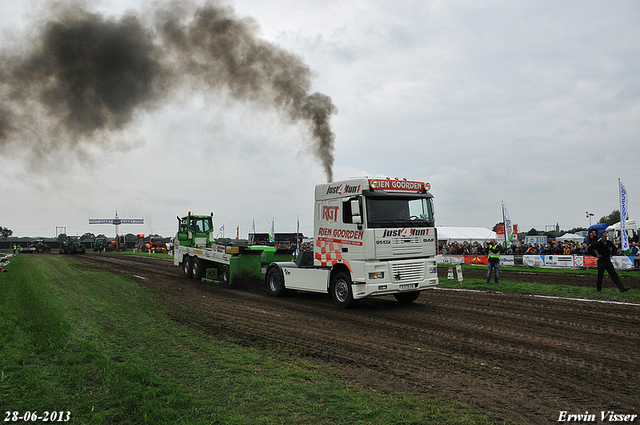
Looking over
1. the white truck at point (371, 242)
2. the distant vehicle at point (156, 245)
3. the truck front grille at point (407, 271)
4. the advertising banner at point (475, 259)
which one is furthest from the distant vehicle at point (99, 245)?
the truck front grille at point (407, 271)

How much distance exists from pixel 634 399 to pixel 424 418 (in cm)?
228

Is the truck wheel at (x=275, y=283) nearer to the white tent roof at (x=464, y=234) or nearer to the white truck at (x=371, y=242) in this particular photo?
the white truck at (x=371, y=242)

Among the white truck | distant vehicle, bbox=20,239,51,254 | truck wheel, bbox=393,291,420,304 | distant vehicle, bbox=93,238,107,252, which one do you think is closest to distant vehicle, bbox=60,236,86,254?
distant vehicle, bbox=93,238,107,252

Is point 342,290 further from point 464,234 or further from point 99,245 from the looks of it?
point 99,245

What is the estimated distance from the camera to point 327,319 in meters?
9.15

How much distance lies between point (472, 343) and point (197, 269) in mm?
14055

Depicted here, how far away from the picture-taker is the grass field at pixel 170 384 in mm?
3908

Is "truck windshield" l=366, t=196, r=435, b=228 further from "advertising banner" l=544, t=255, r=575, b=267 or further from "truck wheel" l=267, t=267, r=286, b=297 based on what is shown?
"advertising banner" l=544, t=255, r=575, b=267

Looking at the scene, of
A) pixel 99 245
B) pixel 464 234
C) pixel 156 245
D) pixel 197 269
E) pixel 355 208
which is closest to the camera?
pixel 355 208

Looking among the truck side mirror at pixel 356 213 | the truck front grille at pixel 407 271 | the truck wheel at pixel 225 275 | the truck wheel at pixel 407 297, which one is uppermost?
the truck side mirror at pixel 356 213

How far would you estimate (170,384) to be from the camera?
4688 millimetres

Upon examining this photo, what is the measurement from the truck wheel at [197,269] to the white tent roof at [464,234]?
3050cm

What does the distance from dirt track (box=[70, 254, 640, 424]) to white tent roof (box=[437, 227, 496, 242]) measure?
3389cm

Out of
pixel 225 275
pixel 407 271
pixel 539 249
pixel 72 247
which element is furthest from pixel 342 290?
pixel 72 247
